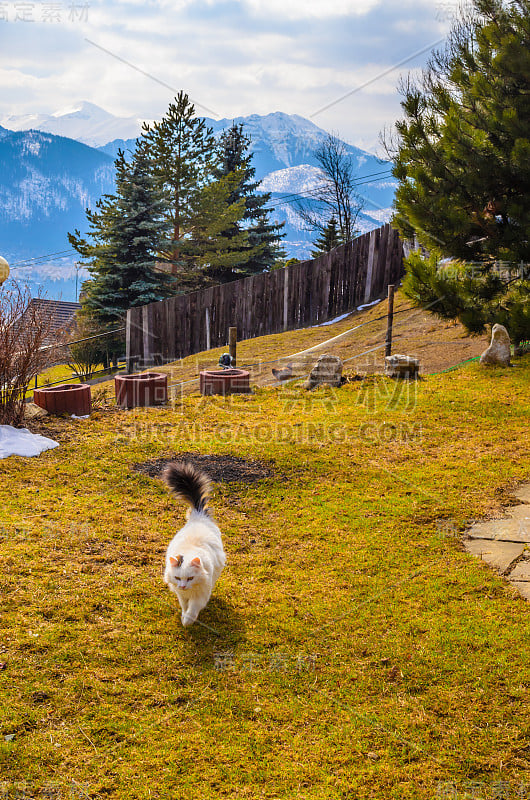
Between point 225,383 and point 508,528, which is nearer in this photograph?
point 508,528

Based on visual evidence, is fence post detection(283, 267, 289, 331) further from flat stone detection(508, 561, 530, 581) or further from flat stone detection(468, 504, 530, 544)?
flat stone detection(508, 561, 530, 581)

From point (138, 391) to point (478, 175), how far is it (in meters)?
5.84

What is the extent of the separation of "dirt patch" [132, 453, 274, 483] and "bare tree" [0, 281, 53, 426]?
1.93 metres

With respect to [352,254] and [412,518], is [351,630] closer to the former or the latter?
[412,518]

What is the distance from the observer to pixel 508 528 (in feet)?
15.6

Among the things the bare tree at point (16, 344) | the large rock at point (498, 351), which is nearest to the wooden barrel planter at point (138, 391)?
Answer: the bare tree at point (16, 344)

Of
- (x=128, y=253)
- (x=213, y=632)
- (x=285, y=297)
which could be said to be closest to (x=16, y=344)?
(x=213, y=632)

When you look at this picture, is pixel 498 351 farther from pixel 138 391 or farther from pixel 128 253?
pixel 128 253

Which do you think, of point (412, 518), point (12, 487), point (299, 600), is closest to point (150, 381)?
point (12, 487)

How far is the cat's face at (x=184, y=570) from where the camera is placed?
11.0 ft

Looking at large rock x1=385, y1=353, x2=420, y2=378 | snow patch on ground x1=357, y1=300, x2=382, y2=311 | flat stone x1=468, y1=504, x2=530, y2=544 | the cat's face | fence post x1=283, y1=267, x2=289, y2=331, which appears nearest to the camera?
the cat's face

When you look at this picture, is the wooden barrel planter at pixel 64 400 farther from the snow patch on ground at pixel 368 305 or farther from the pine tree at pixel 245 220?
the pine tree at pixel 245 220

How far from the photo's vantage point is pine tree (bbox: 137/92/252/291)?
25.6 meters

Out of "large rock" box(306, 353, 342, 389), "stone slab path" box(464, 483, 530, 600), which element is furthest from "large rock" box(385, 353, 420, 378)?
"stone slab path" box(464, 483, 530, 600)
